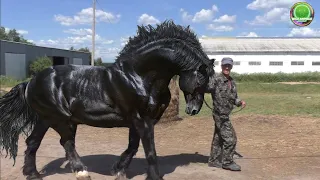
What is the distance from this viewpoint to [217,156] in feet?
17.3

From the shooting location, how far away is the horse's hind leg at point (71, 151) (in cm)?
421

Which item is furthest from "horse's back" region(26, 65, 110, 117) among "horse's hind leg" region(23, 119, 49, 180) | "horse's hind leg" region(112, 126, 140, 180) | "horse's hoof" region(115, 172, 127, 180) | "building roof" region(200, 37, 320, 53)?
"building roof" region(200, 37, 320, 53)

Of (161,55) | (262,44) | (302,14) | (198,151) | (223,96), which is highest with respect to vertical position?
(262,44)

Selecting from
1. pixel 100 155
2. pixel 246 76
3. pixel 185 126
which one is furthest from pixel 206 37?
pixel 100 155

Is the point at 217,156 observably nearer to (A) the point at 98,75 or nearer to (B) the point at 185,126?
(A) the point at 98,75

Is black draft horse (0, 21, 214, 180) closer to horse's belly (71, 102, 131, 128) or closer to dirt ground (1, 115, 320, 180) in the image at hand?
horse's belly (71, 102, 131, 128)

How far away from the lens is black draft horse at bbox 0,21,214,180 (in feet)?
12.8

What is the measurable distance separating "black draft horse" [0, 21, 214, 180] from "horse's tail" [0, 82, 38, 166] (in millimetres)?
291

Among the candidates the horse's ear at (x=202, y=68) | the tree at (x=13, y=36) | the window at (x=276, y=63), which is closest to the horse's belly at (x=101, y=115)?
the horse's ear at (x=202, y=68)

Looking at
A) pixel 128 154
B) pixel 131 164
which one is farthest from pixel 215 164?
pixel 128 154

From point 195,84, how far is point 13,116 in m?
2.53

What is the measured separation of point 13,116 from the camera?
4.63 metres

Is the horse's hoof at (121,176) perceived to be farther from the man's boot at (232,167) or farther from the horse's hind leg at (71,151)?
the man's boot at (232,167)

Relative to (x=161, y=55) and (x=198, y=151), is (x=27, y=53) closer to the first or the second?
(x=198, y=151)
